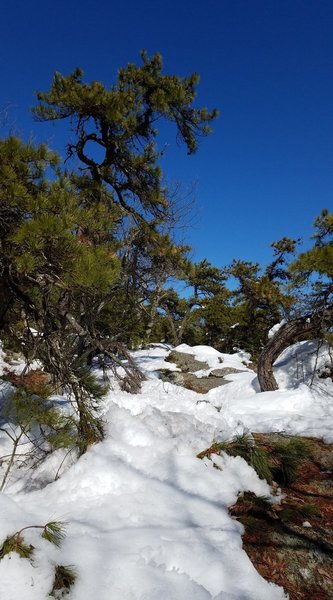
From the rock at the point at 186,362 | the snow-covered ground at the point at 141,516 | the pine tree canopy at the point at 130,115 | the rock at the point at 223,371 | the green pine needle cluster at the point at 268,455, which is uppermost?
the pine tree canopy at the point at 130,115

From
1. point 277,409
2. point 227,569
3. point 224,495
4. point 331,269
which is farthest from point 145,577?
point 331,269

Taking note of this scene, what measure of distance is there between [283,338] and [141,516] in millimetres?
6625

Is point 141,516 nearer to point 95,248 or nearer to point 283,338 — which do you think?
point 95,248

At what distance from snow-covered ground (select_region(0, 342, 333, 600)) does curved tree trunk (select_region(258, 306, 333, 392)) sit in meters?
4.27

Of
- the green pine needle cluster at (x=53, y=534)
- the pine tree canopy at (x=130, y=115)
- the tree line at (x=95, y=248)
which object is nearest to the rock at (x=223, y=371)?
the tree line at (x=95, y=248)

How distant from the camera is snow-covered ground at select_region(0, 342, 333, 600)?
5.41 ft

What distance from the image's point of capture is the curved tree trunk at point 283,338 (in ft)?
25.0

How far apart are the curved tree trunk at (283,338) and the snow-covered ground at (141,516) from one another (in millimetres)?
Answer: 4273

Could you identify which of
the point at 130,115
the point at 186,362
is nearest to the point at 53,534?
the point at 130,115

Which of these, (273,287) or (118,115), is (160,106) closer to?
(118,115)

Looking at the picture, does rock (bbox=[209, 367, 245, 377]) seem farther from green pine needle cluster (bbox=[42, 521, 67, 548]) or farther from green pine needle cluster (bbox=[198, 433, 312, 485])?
green pine needle cluster (bbox=[42, 521, 67, 548])

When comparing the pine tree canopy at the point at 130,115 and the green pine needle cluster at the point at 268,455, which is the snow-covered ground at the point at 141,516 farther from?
the pine tree canopy at the point at 130,115

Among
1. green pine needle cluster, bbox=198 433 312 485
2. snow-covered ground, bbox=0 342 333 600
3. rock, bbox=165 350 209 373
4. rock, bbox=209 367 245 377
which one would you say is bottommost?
snow-covered ground, bbox=0 342 333 600

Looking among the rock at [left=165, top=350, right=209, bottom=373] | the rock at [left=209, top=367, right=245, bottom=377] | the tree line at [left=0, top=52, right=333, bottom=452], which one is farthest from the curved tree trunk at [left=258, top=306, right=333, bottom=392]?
the rock at [left=165, top=350, right=209, bottom=373]
